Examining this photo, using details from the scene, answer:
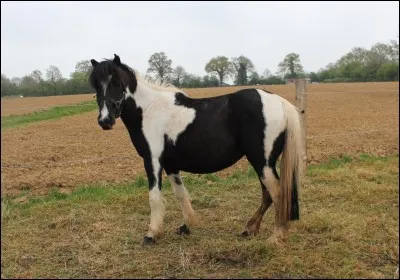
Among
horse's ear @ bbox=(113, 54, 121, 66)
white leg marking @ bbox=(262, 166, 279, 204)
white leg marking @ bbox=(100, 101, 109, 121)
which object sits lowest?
white leg marking @ bbox=(262, 166, 279, 204)

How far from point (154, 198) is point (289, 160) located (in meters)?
1.51

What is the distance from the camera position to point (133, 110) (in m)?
3.98

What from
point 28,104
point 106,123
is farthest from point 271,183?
point 28,104

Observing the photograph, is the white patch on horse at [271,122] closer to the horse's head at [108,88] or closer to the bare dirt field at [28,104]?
the horse's head at [108,88]

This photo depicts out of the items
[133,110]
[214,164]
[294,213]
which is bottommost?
[294,213]

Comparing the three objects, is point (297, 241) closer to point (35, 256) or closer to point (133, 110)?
point (133, 110)

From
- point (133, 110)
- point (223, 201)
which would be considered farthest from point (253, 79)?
point (133, 110)

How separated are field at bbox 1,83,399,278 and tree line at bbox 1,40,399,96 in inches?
12.9

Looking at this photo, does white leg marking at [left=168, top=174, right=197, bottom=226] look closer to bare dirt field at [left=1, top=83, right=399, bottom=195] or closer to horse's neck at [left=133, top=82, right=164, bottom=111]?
horse's neck at [left=133, top=82, right=164, bottom=111]

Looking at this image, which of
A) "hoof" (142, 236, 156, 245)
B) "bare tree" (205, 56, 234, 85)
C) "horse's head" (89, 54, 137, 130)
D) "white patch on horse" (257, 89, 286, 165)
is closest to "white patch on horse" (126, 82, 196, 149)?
"horse's head" (89, 54, 137, 130)

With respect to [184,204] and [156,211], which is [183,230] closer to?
[184,204]

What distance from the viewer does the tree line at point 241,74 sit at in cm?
437

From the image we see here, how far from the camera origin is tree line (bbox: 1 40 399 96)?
4.37m

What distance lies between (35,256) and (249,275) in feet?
7.23
